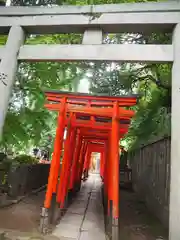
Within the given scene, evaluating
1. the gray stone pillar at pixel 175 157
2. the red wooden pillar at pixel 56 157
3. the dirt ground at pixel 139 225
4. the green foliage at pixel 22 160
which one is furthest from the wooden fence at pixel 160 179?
the green foliage at pixel 22 160

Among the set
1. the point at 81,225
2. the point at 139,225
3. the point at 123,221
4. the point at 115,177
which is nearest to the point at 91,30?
the point at 115,177

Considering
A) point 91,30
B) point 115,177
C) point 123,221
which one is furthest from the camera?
point 123,221

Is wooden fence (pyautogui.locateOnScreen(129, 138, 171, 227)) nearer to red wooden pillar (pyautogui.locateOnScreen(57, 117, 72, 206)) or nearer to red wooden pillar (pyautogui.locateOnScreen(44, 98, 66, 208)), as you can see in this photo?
red wooden pillar (pyautogui.locateOnScreen(57, 117, 72, 206))

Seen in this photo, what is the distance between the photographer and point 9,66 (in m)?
3.81

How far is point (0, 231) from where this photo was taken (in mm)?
5879

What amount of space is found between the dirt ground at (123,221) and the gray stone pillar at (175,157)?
3879mm

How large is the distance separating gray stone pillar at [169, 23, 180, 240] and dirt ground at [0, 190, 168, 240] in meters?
3.88

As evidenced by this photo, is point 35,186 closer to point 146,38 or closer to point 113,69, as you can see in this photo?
point 113,69

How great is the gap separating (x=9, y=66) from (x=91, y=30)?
153 centimetres

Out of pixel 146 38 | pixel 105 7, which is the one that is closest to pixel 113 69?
pixel 146 38

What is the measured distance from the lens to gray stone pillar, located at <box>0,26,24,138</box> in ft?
12.1

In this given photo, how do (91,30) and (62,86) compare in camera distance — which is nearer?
(91,30)

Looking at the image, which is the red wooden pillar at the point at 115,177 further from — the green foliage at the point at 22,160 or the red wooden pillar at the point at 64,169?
the green foliage at the point at 22,160

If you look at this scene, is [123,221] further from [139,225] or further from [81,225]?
[81,225]
